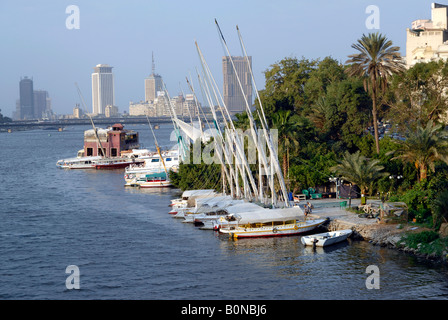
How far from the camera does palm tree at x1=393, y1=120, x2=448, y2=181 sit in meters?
50.9

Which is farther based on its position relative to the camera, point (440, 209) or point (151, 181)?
point (151, 181)

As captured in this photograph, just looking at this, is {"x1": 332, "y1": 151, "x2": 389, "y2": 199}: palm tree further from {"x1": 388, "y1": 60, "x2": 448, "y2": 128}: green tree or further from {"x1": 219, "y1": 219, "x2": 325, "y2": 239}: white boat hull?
{"x1": 388, "y1": 60, "x2": 448, "y2": 128}: green tree

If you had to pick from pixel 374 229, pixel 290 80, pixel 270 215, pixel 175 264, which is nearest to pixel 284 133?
pixel 270 215

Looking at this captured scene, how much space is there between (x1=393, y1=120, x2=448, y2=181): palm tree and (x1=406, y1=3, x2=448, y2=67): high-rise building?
36.9m

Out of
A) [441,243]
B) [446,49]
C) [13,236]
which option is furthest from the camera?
[446,49]

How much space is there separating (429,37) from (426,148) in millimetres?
53975

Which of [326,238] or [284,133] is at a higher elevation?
[284,133]

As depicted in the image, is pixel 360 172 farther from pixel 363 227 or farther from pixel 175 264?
pixel 175 264

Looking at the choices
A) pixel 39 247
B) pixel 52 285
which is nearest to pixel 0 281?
pixel 52 285

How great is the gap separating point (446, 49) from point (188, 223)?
4392 centimetres

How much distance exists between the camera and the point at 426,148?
5134 centimetres

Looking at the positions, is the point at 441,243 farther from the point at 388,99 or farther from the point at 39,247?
the point at 388,99

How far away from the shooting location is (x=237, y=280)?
1507 inches

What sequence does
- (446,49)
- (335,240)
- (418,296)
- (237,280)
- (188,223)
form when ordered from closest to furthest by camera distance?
(418,296) < (237,280) < (335,240) < (188,223) < (446,49)
